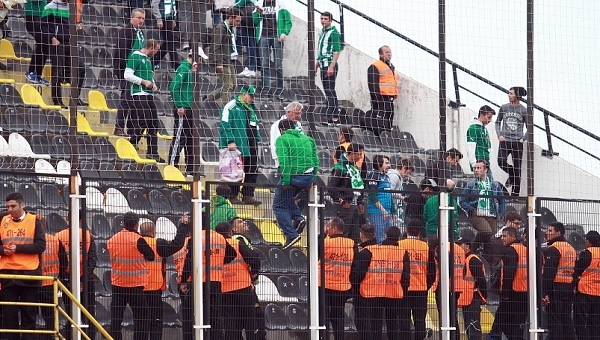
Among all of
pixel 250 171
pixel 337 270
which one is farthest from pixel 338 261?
pixel 250 171

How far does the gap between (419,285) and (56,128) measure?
4.57 m

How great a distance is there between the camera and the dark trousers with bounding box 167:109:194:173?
14977 millimetres

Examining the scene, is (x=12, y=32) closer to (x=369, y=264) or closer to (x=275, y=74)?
(x=275, y=74)

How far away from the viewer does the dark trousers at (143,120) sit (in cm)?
1538

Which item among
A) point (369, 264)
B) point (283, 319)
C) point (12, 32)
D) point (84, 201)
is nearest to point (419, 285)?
point (369, 264)

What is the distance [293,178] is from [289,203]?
10.7 inches

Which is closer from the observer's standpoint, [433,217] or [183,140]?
[183,140]

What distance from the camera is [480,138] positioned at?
17.1 meters

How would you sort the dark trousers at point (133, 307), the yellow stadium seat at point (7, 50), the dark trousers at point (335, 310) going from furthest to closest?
1. the yellow stadium seat at point (7, 50)
2. the dark trousers at point (335, 310)
3. the dark trousers at point (133, 307)

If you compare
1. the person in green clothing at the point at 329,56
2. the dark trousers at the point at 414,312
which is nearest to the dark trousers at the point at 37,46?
the person in green clothing at the point at 329,56

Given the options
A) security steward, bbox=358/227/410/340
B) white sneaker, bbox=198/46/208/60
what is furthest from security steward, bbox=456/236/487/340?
white sneaker, bbox=198/46/208/60

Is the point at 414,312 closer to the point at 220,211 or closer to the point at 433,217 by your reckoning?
the point at 433,217

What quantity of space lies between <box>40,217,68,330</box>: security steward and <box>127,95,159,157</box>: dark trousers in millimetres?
1658

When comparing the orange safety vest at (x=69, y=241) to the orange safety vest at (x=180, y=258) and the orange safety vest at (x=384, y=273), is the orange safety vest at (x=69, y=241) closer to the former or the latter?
the orange safety vest at (x=180, y=258)
